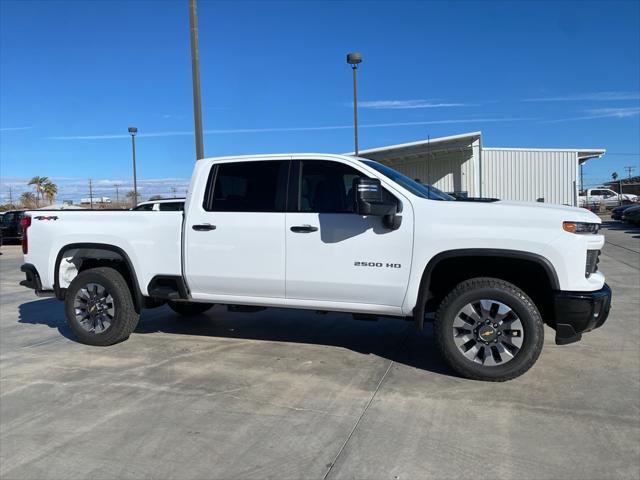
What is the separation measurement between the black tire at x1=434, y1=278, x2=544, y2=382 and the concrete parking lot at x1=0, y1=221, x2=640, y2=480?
0.48ft

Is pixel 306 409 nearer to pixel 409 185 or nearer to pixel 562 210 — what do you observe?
pixel 409 185

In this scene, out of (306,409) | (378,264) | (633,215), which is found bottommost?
(306,409)

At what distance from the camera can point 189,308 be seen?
7520mm

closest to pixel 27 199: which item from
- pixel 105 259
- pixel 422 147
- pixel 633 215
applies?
pixel 422 147

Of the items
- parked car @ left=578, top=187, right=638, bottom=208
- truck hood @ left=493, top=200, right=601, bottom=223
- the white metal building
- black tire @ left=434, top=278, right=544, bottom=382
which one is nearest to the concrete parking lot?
black tire @ left=434, top=278, right=544, bottom=382

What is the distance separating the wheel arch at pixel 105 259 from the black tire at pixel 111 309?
0.12 m

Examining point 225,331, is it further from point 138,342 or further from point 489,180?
Result: point 489,180

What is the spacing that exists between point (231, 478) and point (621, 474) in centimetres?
230

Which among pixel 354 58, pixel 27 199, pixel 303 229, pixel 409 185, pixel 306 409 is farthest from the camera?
pixel 27 199

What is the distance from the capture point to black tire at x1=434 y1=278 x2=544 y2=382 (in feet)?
14.9

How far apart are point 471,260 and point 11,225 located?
23.6 metres

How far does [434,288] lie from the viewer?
16.9ft

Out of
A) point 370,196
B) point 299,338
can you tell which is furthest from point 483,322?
point 299,338

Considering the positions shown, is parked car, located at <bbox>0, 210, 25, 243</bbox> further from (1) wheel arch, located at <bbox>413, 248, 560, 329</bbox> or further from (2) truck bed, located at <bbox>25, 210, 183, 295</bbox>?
(1) wheel arch, located at <bbox>413, 248, 560, 329</bbox>
